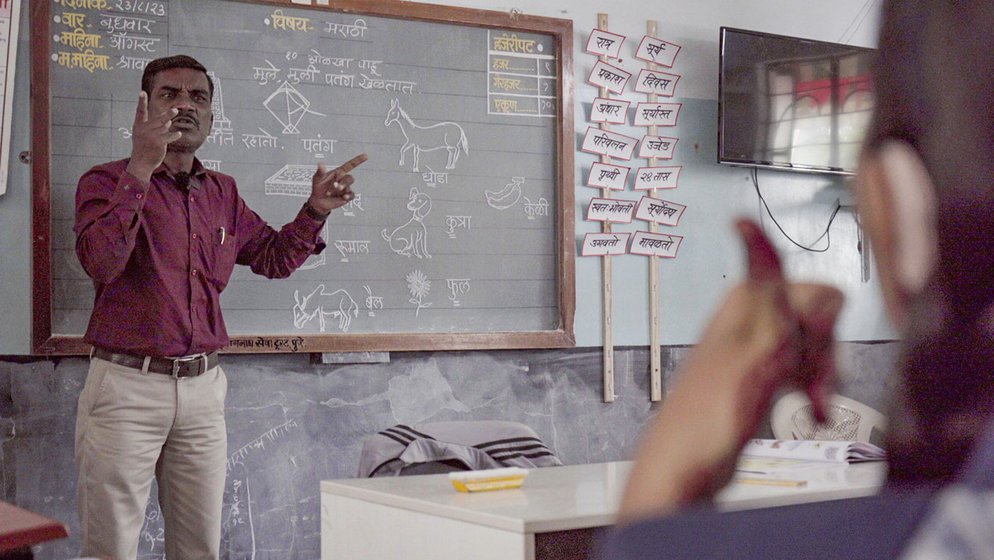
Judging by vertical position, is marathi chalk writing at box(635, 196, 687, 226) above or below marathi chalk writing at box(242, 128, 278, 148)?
below

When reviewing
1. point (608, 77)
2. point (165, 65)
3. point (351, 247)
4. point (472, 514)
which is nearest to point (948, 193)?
point (472, 514)

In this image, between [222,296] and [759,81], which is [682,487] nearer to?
[222,296]

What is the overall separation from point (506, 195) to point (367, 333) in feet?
2.42

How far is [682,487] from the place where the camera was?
0.81 feet

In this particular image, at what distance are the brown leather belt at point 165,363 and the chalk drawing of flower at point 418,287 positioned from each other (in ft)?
2.97

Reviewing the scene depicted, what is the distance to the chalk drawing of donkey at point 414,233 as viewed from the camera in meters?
3.60

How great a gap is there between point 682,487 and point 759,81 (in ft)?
13.3

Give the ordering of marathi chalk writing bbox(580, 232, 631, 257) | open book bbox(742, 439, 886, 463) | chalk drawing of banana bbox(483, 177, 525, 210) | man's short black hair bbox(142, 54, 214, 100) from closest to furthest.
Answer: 1. open book bbox(742, 439, 886, 463)
2. man's short black hair bbox(142, 54, 214, 100)
3. chalk drawing of banana bbox(483, 177, 525, 210)
4. marathi chalk writing bbox(580, 232, 631, 257)

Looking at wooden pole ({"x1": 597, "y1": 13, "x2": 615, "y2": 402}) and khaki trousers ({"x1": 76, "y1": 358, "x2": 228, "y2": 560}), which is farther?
wooden pole ({"x1": 597, "y1": 13, "x2": 615, "y2": 402})

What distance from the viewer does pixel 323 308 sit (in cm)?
348

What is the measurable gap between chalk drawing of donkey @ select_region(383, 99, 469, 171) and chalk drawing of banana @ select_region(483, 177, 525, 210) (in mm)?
183

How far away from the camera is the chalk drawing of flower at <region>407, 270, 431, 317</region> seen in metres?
3.61

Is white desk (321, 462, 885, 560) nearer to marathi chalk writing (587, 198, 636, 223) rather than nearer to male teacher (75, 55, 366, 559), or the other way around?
male teacher (75, 55, 366, 559)

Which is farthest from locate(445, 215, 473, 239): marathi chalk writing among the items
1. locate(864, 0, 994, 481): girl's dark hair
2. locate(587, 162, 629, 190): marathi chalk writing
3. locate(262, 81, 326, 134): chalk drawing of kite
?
locate(864, 0, 994, 481): girl's dark hair
